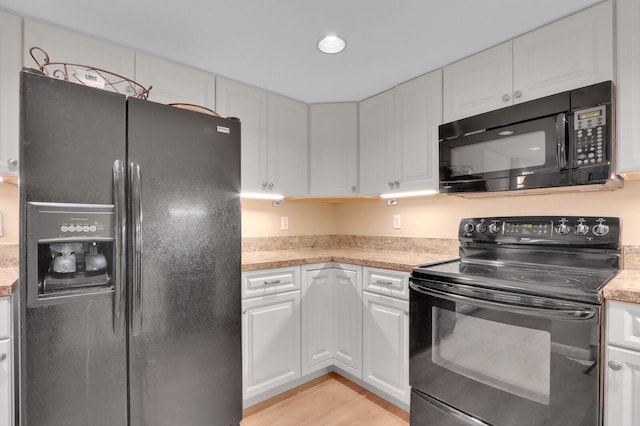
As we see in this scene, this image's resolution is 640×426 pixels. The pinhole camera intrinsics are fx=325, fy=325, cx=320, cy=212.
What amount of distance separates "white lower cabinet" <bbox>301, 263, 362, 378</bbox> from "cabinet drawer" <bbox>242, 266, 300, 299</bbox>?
0.09 m

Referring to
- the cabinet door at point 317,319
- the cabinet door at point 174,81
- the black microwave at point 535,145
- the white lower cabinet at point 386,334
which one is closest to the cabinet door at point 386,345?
the white lower cabinet at point 386,334

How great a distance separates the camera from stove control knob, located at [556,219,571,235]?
172 cm

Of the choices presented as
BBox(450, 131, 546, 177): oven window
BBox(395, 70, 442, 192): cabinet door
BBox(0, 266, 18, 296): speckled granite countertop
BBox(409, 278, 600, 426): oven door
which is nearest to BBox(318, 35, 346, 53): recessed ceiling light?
BBox(395, 70, 442, 192): cabinet door

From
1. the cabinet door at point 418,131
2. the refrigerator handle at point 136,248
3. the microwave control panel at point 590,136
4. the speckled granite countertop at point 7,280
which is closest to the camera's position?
the speckled granite countertop at point 7,280

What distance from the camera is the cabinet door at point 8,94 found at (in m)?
1.51

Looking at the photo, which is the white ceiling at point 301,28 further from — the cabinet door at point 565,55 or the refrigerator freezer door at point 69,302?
the refrigerator freezer door at point 69,302

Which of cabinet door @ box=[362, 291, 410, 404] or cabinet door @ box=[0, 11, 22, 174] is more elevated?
cabinet door @ box=[0, 11, 22, 174]

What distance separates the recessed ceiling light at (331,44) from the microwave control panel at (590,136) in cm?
123

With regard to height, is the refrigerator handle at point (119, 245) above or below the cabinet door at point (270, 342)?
above

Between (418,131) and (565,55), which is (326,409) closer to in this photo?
(418,131)

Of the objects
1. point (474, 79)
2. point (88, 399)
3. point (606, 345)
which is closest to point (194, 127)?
point (88, 399)

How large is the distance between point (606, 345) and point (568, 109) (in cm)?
105

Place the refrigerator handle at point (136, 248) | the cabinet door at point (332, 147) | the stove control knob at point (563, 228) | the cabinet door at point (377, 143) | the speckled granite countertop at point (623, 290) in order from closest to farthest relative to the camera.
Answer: the speckled granite countertop at point (623, 290) < the refrigerator handle at point (136, 248) < the stove control knob at point (563, 228) < the cabinet door at point (377, 143) < the cabinet door at point (332, 147)

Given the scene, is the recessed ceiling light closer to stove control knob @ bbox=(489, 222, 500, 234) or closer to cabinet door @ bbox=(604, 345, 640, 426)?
stove control knob @ bbox=(489, 222, 500, 234)
